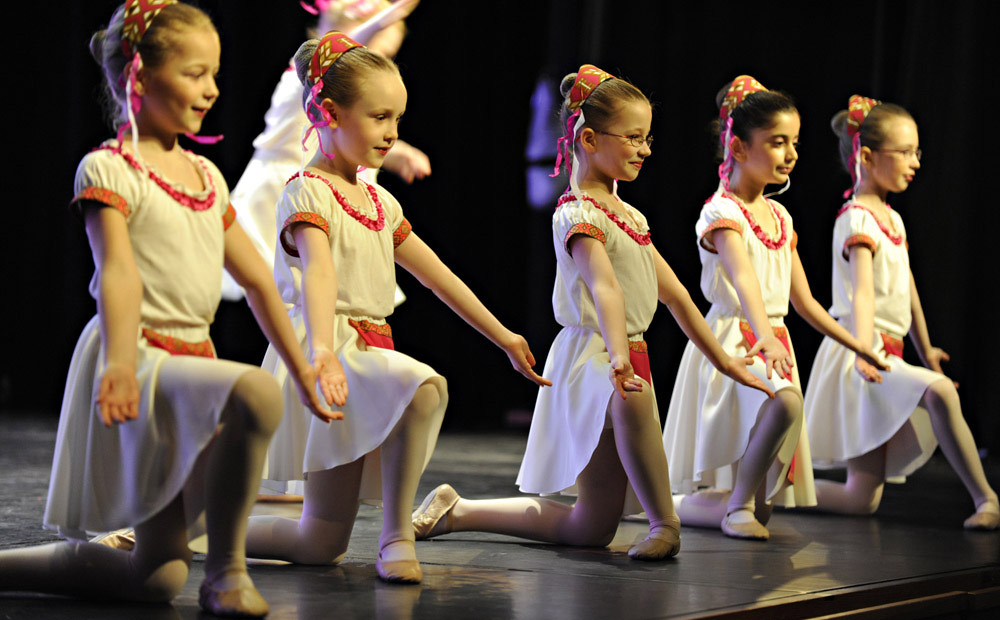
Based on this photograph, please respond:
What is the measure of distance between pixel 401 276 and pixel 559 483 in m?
4.00

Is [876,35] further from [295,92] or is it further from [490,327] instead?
[490,327]

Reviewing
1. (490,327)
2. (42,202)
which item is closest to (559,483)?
(490,327)

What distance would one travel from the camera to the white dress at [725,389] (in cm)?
326

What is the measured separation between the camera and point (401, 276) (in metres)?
6.74

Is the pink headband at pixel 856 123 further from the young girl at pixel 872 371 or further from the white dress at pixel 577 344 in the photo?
the white dress at pixel 577 344

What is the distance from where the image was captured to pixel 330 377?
2.14m

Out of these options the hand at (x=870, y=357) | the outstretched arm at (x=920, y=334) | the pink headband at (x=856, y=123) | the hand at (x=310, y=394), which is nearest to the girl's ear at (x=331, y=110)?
the hand at (x=310, y=394)

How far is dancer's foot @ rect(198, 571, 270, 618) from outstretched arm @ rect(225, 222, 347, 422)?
299 millimetres

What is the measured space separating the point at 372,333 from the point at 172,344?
54 cm

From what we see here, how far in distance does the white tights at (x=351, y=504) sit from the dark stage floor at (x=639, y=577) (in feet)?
0.15

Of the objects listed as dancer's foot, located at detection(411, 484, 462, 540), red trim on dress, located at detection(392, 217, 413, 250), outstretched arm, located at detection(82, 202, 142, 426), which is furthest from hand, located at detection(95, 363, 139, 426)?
dancer's foot, located at detection(411, 484, 462, 540)

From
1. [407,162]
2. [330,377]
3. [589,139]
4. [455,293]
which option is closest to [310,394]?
[330,377]

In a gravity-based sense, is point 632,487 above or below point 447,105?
below

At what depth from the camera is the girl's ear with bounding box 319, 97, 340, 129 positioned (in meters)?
2.47
